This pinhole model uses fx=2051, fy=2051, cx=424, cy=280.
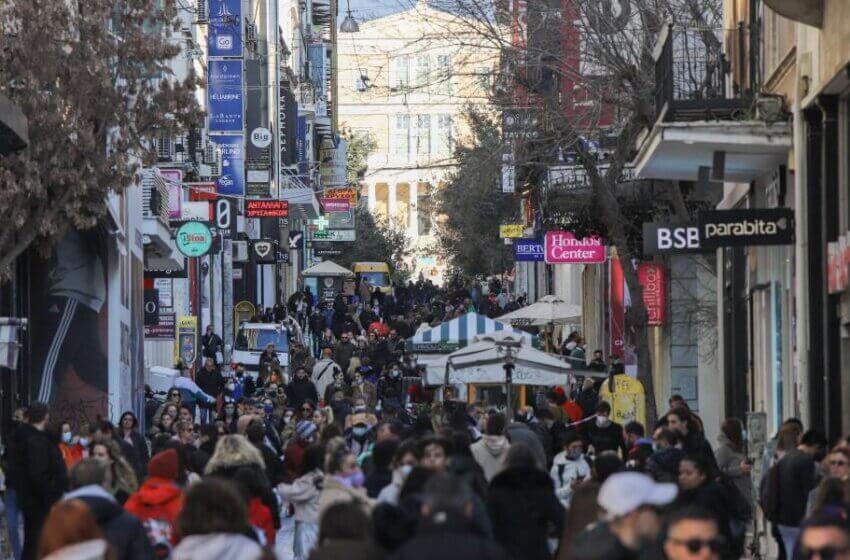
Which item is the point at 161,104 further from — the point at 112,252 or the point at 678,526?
the point at 678,526

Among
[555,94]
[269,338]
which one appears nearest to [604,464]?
[555,94]

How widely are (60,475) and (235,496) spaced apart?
7.81 metres

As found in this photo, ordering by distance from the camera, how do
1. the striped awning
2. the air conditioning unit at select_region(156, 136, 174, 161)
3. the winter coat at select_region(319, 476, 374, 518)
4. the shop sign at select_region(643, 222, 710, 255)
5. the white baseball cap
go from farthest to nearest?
the air conditioning unit at select_region(156, 136, 174, 161) → the striped awning → the shop sign at select_region(643, 222, 710, 255) → the winter coat at select_region(319, 476, 374, 518) → the white baseball cap

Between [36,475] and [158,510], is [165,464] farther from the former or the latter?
[36,475]

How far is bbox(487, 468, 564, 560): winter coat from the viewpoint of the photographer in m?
12.0

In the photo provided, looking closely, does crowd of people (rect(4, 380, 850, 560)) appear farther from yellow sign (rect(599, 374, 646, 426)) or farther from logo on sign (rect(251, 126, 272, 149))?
logo on sign (rect(251, 126, 272, 149))

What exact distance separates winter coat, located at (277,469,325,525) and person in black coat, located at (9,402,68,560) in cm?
264

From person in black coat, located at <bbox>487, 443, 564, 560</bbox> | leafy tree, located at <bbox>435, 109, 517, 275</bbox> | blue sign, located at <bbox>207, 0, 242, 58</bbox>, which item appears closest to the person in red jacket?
person in black coat, located at <bbox>487, 443, 564, 560</bbox>

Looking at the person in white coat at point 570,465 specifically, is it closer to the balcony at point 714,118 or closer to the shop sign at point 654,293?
the balcony at point 714,118

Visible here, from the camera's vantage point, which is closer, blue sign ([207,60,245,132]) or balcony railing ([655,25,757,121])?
balcony railing ([655,25,757,121])

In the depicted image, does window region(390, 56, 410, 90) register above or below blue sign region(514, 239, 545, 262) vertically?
above

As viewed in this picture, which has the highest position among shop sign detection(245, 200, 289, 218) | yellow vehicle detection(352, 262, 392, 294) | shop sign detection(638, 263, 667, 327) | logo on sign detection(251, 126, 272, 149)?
logo on sign detection(251, 126, 272, 149)

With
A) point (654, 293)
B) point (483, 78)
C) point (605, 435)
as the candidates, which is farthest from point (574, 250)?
point (605, 435)

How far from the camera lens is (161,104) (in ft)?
76.4
